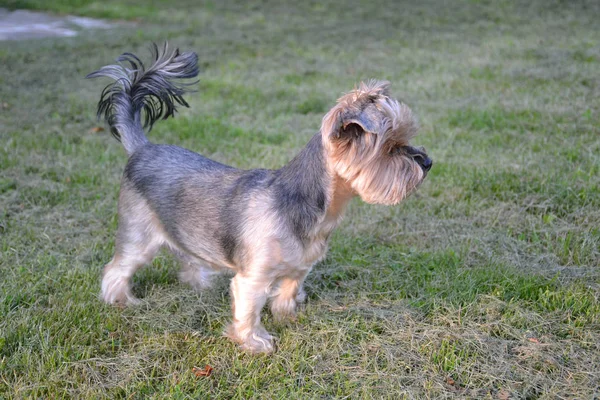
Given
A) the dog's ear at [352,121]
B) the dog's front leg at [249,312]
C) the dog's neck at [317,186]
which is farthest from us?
the dog's front leg at [249,312]

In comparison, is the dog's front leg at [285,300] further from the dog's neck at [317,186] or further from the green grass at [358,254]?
the dog's neck at [317,186]

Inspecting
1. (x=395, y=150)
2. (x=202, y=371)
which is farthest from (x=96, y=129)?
(x=395, y=150)

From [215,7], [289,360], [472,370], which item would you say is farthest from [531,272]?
[215,7]

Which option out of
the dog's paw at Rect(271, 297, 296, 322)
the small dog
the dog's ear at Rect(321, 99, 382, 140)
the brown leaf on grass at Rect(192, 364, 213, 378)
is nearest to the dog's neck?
the small dog

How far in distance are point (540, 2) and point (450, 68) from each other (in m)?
9.11

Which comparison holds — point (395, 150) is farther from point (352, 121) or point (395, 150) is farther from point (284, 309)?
point (284, 309)

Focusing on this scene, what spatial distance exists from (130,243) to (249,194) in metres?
1.19

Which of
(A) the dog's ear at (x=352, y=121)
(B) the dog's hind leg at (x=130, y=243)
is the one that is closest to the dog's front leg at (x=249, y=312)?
(B) the dog's hind leg at (x=130, y=243)

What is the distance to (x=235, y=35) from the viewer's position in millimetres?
15359

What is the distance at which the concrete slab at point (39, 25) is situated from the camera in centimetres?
1631

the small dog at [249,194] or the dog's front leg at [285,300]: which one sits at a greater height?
the small dog at [249,194]

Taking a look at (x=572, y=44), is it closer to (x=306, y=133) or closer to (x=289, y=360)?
(x=306, y=133)

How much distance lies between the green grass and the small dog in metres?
0.32

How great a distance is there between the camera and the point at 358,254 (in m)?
5.32
